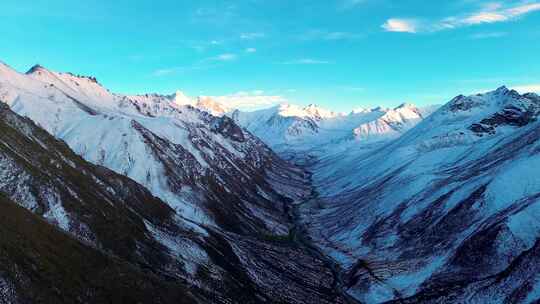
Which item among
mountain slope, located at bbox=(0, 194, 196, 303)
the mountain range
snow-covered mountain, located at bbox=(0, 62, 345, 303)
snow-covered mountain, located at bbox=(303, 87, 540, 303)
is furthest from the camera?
snow-covered mountain, located at bbox=(303, 87, 540, 303)

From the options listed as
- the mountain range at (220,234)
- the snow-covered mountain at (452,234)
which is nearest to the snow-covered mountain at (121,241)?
the mountain range at (220,234)

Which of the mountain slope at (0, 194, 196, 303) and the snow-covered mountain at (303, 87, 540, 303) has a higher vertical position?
the mountain slope at (0, 194, 196, 303)

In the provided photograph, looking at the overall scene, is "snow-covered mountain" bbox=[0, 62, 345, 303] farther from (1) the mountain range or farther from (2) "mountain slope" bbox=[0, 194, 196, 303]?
(1) the mountain range

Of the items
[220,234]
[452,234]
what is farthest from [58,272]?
[452,234]

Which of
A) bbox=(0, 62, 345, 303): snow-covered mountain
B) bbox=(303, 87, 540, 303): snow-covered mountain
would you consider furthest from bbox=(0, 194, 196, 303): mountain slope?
bbox=(303, 87, 540, 303): snow-covered mountain

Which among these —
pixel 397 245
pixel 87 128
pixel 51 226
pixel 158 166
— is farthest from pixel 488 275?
pixel 87 128

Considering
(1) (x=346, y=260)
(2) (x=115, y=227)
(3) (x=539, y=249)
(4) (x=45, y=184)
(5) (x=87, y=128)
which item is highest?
(5) (x=87, y=128)

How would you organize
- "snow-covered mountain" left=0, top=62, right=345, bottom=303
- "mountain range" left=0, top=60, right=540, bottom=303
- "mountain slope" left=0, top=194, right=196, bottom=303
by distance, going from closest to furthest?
1. "mountain slope" left=0, top=194, right=196, bottom=303
2. "snow-covered mountain" left=0, top=62, right=345, bottom=303
3. "mountain range" left=0, top=60, right=540, bottom=303

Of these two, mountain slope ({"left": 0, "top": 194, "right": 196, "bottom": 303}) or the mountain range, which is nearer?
mountain slope ({"left": 0, "top": 194, "right": 196, "bottom": 303})

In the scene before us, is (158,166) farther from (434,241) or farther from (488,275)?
(488,275)

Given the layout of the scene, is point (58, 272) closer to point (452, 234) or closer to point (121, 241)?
point (121, 241)

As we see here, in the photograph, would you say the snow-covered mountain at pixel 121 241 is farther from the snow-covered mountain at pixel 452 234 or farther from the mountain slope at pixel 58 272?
the snow-covered mountain at pixel 452 234
